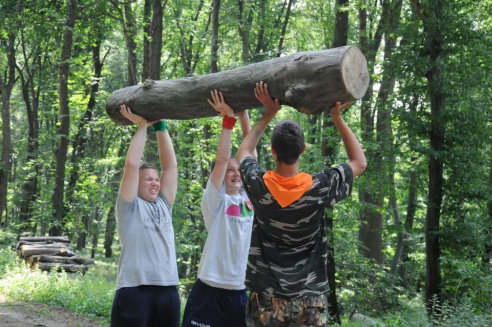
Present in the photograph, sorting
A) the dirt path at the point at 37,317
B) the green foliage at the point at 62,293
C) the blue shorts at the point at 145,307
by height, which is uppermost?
the blue shorts at the point at 145,307

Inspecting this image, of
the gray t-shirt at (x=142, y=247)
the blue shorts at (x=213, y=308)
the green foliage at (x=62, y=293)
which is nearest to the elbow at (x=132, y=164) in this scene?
the gray t-shirt at (x=142, y=247)

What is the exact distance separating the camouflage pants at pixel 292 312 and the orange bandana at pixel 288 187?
2.07 feet

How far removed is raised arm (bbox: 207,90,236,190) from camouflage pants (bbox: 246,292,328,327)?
1.11m

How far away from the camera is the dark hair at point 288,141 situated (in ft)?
10.4

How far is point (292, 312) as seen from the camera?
3.22m

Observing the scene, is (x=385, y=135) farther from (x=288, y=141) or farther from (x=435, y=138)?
(x=288, y=141)

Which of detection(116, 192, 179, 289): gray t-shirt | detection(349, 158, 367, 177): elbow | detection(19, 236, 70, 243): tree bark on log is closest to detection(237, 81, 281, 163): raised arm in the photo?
detection(349, 158, 367, 177): elbow

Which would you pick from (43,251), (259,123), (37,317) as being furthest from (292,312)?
(43,251)

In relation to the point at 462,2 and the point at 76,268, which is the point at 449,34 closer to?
the point at 462,2

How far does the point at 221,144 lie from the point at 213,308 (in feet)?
4.15

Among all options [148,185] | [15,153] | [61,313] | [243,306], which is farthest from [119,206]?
[15,153]

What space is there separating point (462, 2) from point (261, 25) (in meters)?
10.6

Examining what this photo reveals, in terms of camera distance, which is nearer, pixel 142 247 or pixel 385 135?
pixel 142 247

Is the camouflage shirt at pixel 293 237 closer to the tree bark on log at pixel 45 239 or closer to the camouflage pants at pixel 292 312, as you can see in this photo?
the camouflage pants at pixel 292 312
